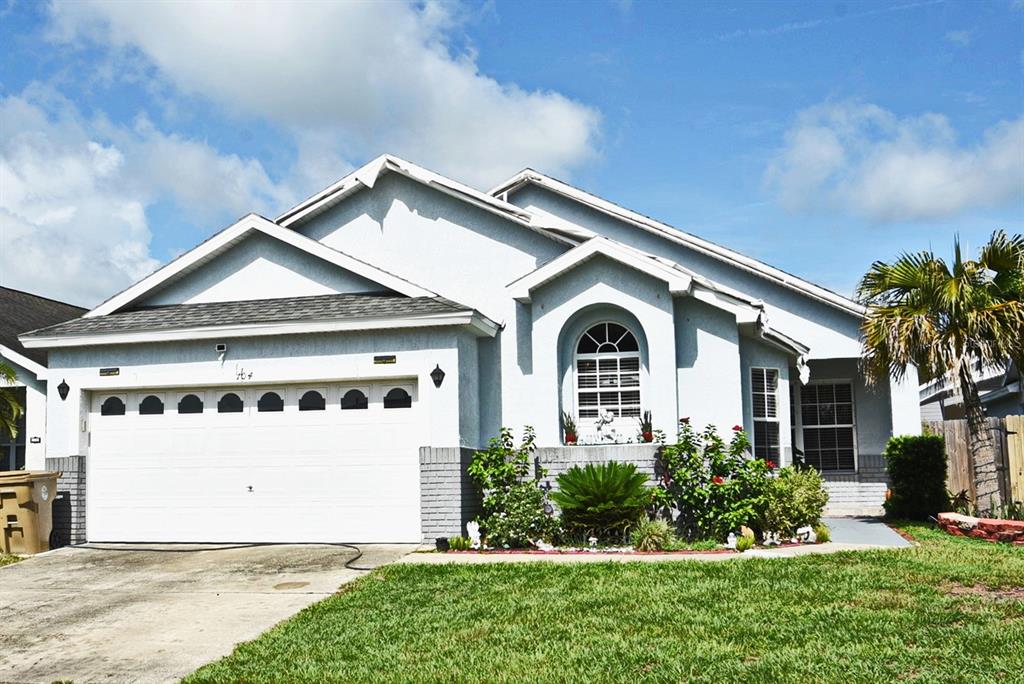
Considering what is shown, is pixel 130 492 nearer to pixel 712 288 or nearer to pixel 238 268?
pixel 238 268

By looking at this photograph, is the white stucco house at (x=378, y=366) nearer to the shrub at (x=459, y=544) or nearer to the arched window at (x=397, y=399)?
the arched window at (x=397, y=399)

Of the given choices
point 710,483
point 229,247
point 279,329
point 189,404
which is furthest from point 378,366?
point 710,483

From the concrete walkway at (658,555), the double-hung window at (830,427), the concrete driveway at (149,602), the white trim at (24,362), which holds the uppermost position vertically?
the white trim at (24,362)

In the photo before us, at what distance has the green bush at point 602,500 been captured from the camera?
14078 millimetres

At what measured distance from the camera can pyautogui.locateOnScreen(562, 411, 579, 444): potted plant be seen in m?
15.6

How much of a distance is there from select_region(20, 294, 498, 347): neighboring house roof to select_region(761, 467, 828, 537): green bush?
5.02 meters

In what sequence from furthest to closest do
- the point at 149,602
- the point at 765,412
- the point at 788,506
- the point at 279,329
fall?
the point at 765,412 → the point at 279,329 → the point at 788,506 → the point at 149,602

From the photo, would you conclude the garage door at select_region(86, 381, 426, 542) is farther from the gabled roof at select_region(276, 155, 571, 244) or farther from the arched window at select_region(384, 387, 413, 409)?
the gabled roof at select_region(276, 155, 571, 244)

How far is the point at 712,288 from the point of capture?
1544 cm

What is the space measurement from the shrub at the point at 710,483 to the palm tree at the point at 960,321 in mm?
3318

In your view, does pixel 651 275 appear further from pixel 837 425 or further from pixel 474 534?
pixel 837 425

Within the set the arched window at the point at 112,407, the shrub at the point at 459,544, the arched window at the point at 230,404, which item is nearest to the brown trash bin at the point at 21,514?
the arched window at the point at 112,407

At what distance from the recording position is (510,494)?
47.8 feet

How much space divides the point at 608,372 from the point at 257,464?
5700 millimetres
